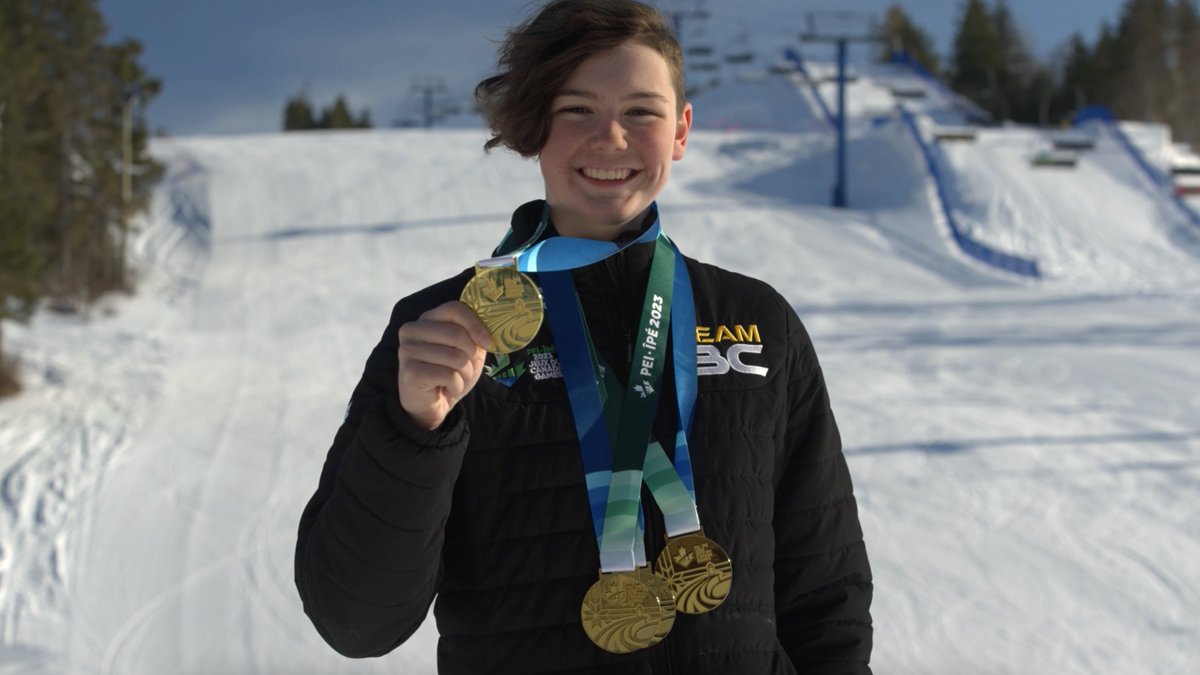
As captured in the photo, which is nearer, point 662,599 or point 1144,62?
point 662,599

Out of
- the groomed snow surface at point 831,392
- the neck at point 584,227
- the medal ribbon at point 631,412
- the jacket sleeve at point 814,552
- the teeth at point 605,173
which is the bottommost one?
the groomed snow surface at point 831,392

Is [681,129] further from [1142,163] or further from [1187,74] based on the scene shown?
[1187,74]

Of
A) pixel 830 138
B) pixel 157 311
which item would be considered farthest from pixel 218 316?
pixel 830 138

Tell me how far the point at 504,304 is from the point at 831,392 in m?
Result: 8.80

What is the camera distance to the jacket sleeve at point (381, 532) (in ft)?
4.63

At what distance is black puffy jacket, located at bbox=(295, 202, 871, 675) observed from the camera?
1.46 metres

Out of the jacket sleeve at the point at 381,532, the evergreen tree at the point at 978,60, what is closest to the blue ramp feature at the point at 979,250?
the jacket sleeve at the point at 381,532

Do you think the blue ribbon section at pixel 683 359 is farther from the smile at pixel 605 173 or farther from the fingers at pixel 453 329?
the fingers at pixel 453 329

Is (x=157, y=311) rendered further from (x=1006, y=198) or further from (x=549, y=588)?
(x=1006, y=198)

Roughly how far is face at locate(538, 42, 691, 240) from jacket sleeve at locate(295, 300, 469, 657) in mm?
437

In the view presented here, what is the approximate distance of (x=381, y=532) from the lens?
1.44 m

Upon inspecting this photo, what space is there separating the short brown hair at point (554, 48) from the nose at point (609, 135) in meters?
0.09

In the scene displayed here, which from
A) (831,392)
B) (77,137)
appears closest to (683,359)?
(831,392)

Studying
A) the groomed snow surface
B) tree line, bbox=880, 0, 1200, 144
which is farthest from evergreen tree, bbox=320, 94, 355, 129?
the groomed snow surface
